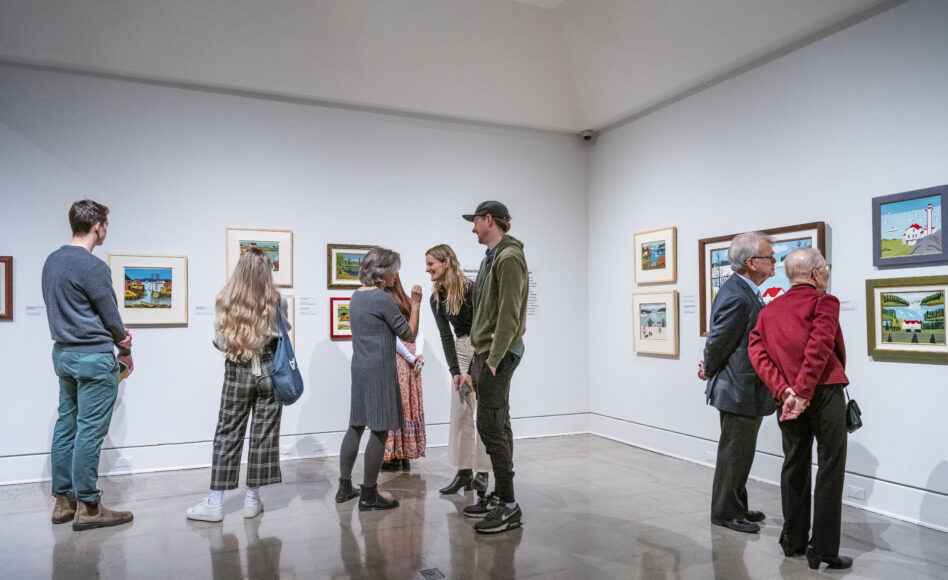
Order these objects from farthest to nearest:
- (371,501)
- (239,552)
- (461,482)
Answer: (461,482), (371,501), (239,552)

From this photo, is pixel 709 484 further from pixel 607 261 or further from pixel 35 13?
pixel 35 13

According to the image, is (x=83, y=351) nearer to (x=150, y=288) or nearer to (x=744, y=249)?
(x=150, y=288)

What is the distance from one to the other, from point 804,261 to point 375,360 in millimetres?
2562

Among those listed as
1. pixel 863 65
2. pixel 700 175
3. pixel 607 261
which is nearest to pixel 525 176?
pixel 607 261

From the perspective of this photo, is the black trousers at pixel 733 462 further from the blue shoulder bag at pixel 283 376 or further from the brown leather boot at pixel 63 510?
the brown leather boot at pixel 63 510

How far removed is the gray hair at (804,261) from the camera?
122 inches

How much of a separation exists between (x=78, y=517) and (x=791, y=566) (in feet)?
13.5

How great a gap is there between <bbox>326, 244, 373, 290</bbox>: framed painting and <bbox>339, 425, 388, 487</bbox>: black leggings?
2103 millimetres

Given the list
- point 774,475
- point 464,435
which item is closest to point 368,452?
point 464,435

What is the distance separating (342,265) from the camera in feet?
19.6

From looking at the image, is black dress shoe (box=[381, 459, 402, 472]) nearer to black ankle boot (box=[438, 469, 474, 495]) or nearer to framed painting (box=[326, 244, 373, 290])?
black ankle boot (box=[438, 469, 474, 495])

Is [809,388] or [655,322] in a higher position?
[655,322]

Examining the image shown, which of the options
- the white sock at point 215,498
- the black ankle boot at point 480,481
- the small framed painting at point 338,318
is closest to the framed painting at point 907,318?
the black ankle boot at point 480,481

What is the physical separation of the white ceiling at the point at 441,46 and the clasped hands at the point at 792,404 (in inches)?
114
